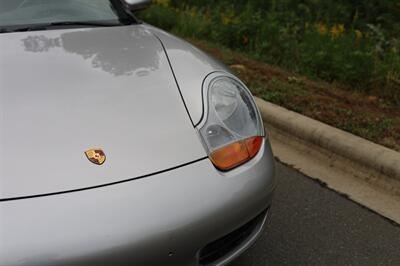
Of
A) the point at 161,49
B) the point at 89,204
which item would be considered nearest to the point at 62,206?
the point at 89,204

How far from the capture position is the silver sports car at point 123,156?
149 cm

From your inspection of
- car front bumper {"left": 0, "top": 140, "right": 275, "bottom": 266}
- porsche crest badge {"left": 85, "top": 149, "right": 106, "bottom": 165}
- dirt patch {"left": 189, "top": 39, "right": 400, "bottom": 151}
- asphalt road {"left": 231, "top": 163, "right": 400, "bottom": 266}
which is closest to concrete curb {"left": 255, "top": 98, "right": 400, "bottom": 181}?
dirt patch {"left": 189, "top": 39, "right": 400, "bottom": 151}

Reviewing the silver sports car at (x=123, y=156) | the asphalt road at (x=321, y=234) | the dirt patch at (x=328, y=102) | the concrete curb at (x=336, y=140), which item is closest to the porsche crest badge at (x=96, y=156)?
the silver sports car at (x=123, y=156)

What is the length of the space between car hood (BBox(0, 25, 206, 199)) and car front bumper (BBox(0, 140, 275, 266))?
6 cm

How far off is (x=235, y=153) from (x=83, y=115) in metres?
0.58

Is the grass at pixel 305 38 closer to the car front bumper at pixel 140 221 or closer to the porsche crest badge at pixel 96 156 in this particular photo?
the car front bumper at pixel 140 221

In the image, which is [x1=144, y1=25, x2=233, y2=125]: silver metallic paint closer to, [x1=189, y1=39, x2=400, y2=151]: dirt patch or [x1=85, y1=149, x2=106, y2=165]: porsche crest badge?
[x1=85, y1=149, x2=106, y2=165]: porsche crest badge

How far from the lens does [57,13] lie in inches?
107

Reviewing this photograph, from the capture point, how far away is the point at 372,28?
5043 mm

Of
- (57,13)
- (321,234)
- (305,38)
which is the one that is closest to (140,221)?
(321,234)

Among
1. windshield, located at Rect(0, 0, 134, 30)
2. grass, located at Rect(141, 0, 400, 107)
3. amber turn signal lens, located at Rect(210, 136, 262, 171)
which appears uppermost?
windshield, located at Rect(0, 0, 134, 30)

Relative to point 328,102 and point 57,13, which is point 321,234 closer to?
point 328,102

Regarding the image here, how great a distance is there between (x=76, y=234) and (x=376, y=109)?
2.87 m

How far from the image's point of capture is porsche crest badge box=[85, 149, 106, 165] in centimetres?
167
